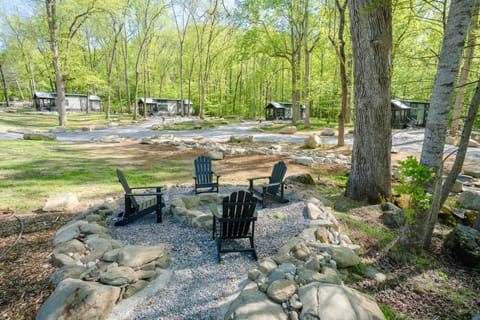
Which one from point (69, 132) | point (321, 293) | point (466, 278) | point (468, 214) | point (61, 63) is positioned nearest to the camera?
point (321, 293)

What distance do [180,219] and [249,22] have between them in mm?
20015

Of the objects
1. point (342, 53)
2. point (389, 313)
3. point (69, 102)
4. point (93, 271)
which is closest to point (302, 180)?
point (389, 313)

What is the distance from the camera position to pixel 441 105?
124 inches

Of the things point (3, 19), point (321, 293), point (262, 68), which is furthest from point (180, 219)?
point (3, 19)

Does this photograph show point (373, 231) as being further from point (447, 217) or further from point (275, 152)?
point (275, 152)

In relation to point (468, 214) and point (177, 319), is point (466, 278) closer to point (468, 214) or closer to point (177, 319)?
point (468, 214)

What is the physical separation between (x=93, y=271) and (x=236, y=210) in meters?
1.70

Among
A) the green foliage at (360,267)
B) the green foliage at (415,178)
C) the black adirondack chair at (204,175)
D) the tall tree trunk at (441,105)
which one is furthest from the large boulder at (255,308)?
the black adirondack chair at (204,175)

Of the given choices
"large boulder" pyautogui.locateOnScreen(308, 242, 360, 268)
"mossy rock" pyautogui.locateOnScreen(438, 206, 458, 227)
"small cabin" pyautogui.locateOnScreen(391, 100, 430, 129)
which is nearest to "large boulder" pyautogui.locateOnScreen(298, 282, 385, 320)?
"large boulder" pyautogui.locateOnScreen(308, 242, 360, 268)

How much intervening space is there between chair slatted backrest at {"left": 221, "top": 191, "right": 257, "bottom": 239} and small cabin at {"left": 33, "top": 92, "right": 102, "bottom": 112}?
35022mm

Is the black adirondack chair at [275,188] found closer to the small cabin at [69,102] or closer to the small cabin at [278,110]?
the small cabin at [278,110]

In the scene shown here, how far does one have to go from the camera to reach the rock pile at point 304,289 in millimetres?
2064

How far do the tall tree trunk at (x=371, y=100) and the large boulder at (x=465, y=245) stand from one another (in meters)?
1.69

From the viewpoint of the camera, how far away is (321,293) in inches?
87.3
